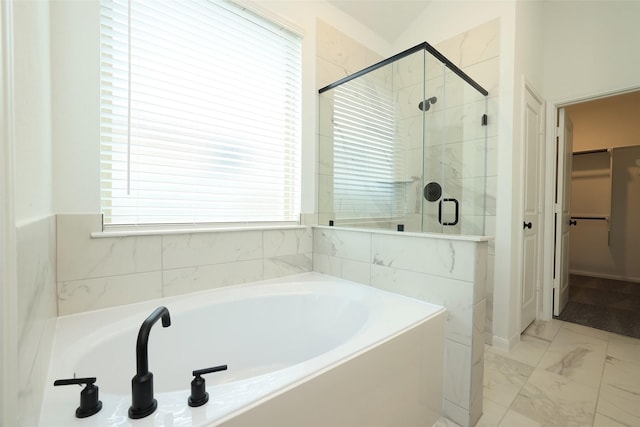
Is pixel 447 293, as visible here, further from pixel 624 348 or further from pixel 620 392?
pixel 624 348

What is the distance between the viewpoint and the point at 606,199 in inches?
153

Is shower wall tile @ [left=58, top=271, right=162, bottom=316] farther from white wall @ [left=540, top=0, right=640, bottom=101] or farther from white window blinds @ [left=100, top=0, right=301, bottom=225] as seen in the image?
white wall @ [left=540, top=0, right=640, bottom=101]

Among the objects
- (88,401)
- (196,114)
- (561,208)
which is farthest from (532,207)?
(88,401)

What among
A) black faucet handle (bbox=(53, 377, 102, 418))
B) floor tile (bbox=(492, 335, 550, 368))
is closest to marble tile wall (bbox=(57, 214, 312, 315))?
black faucet handle (bbox=(53, 377, 102, 418))

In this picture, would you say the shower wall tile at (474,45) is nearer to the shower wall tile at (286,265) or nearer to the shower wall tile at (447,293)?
the shower wall tile at (447,293)

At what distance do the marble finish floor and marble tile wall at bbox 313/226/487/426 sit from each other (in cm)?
18

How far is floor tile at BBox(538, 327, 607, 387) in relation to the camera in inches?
66.9

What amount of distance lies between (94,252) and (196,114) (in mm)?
901

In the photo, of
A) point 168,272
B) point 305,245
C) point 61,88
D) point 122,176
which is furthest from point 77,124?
point 305,245

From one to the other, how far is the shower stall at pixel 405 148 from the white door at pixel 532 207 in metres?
0.38

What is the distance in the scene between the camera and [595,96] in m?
2.30

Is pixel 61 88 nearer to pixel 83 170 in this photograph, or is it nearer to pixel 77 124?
pixel 77 124

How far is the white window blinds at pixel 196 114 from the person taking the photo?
1.41 metres

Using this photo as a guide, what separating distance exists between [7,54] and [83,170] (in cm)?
106
